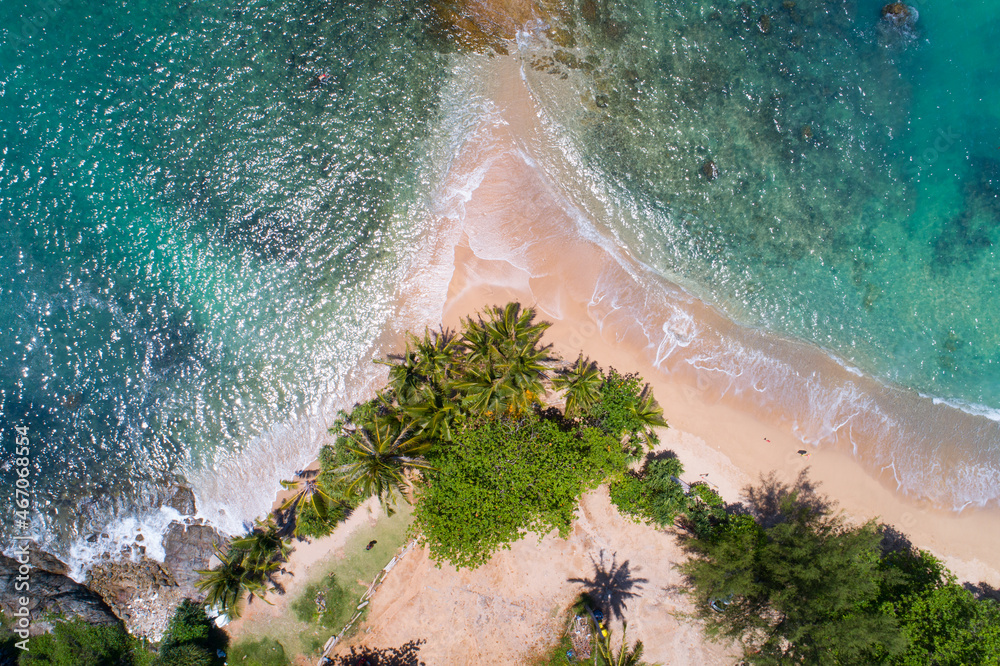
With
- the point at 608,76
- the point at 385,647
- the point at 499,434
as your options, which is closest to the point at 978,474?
the point at 499,434

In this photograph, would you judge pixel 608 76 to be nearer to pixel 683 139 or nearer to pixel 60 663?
pixel 683 139

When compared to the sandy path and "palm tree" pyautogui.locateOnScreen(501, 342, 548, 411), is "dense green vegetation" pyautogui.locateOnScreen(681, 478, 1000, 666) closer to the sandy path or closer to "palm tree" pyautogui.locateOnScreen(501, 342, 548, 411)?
the sandy path

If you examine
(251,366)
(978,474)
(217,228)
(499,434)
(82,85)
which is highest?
(82,85)

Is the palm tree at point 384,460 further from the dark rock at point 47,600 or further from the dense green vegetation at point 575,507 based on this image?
the dark rock at point 47,600

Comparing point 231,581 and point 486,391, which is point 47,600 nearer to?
point 231,581

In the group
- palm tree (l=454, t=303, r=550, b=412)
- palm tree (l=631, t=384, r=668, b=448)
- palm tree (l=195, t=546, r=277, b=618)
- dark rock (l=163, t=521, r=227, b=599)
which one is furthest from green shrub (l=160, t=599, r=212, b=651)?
palm tree (l=631, t=384, r=668, b=448)

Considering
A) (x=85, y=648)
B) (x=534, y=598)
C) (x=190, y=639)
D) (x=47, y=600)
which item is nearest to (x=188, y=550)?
(x=190, y=639)
